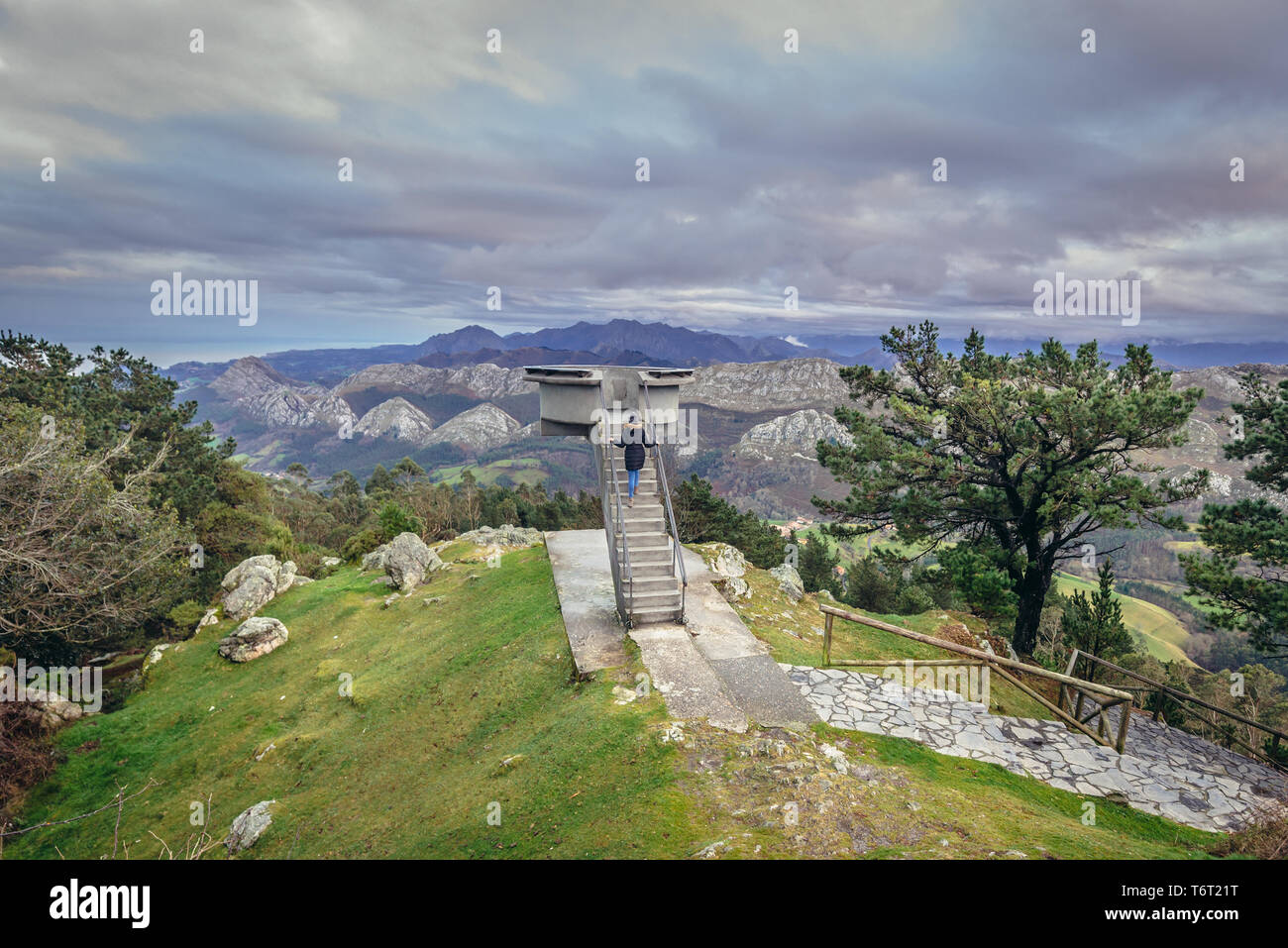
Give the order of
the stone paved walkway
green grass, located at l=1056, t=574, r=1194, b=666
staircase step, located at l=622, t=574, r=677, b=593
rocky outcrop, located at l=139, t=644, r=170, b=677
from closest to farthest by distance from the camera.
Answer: the stone paved walkway < staircase step, located at l=622, t=574, r=677, b=593 < rocky outcrop, located at l=139, t=644, r=170, b=677 < green grass, located at l=1056, t=574, r=1194, b=666

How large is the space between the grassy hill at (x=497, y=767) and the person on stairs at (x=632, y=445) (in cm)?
328

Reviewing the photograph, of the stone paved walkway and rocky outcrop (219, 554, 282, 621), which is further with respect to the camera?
rocky outcrop (219, 554, 282, 621)

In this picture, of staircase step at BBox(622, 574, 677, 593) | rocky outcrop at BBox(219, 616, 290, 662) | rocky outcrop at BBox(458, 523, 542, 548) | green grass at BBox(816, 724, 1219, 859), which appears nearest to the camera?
green grass at BBox(816, 724, 1219, 859)

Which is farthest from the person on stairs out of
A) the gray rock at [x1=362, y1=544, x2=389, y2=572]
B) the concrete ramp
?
the gray rock at [x1=362, y1=544, x2=389, y2=572]

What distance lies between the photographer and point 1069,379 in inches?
635

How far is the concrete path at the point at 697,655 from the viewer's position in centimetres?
819

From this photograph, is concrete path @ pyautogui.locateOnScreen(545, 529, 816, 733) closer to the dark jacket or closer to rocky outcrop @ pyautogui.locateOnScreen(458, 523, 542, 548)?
the dark jacket

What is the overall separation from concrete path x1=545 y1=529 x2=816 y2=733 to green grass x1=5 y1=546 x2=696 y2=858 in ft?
1.57

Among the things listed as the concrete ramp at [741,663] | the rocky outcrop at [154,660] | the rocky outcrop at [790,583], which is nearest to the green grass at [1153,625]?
the rocky outcrop at [790,583]

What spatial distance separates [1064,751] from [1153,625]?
14100 cm

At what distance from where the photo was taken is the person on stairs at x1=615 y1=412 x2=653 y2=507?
1213cm

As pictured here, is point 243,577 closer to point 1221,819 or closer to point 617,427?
point 617,427

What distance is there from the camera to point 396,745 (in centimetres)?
980

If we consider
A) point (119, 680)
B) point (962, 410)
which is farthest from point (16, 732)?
point (962, 410)
